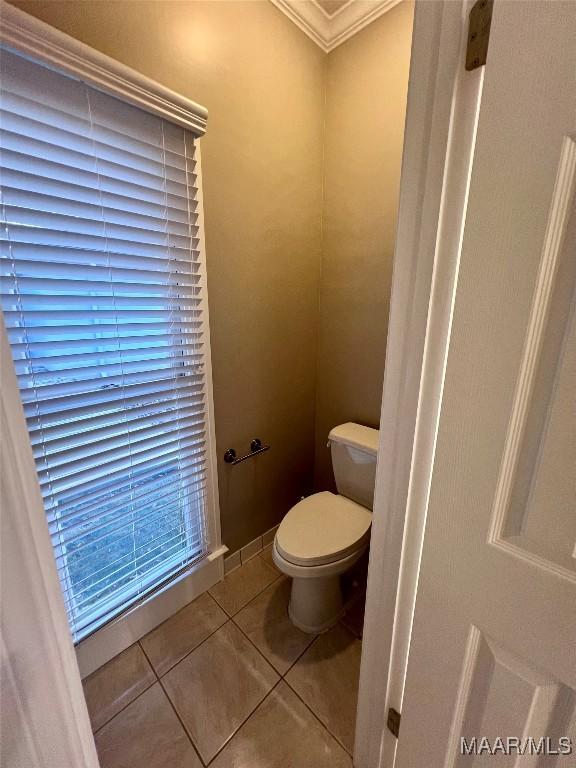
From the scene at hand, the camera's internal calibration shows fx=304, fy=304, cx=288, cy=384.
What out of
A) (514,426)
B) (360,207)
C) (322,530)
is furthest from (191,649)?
(360,207)

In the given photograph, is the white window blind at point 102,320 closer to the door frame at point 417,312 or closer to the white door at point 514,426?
the door frame at point 417,312

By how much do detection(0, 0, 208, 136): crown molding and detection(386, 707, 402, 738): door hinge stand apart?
6.42ft

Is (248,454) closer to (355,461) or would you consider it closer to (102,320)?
(355,461)

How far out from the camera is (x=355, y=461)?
5.02ft

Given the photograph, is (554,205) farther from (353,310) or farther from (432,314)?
(353,310)

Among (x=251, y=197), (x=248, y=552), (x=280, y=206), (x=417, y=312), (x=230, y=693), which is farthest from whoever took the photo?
(x=248, y=552)

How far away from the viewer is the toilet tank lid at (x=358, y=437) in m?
1.47

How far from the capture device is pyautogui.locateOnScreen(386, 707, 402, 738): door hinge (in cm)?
83

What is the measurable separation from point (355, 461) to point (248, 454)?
562 mm

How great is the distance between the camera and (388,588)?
2.52ft

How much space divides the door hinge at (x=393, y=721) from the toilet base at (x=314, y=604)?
520 millimetres

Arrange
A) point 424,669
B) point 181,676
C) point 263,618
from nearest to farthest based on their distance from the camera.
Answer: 1. point 424,669
2. point 181,676
3. point 263,618

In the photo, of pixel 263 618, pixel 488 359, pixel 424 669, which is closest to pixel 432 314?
pixel 488 359

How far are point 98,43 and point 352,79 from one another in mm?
1153
